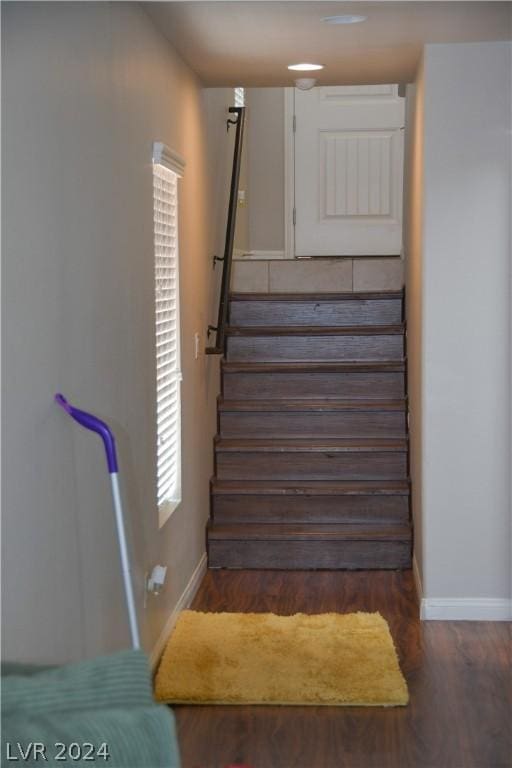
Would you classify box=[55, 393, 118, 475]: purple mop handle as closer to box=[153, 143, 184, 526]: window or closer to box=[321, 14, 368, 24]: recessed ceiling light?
box=[153, 143, 184, 526]: window

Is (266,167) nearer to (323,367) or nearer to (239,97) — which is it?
(239,97)

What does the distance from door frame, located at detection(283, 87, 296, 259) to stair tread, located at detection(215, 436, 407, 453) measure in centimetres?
237

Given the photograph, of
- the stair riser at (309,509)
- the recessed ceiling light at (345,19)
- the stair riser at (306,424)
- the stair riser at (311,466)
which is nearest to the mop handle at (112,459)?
the recessed ceiling light at (345,19)

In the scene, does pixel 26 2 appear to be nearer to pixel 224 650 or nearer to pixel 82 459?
pixel 82 459

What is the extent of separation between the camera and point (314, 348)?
21.6 feet

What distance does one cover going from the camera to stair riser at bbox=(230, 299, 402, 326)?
22.1 feet

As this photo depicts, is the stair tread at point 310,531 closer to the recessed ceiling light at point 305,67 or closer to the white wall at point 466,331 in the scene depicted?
the white wall at point 466,331

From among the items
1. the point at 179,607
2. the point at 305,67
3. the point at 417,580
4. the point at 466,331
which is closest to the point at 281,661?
the point at 179,607

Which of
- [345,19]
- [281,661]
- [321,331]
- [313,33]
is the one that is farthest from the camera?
[321,331]

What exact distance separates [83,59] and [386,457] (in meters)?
3.48

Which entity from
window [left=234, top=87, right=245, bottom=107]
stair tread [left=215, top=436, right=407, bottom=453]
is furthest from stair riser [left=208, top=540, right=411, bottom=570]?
window [left=234, top=87, right=245, bottom=107]

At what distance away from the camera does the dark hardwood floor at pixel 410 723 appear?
3461mm

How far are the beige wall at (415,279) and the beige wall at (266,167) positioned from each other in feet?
6.59

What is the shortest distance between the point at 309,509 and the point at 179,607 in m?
1.32
